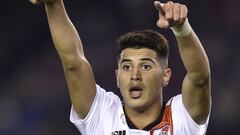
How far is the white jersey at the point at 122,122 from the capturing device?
159 inches

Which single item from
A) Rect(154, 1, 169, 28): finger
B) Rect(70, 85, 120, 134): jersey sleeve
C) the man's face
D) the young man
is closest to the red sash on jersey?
the young man

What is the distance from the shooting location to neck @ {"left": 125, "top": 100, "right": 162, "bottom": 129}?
422 cm

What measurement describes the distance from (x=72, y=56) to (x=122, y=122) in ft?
1.92

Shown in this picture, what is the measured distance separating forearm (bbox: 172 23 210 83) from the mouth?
1.30ft

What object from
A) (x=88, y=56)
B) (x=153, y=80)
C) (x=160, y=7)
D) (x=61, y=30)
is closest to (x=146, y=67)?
(x=153, y=80)

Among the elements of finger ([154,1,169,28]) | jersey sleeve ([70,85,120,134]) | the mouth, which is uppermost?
finger ([154,1,169,28])

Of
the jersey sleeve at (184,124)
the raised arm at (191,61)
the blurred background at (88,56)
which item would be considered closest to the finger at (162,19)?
the raised arm at (191,61)

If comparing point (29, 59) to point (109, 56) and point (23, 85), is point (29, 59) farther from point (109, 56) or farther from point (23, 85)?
point (109, 56)

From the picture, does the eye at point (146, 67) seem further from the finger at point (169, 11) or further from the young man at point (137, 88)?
the finger at point (169, 11)

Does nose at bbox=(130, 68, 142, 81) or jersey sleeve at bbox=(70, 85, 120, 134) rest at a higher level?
nose at bbox=(130, 68, 142, 81)

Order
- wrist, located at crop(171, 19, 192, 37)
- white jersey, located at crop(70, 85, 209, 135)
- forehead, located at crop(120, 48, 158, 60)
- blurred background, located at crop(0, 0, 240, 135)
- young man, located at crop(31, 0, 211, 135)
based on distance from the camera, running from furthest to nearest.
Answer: blurred background, located at crop(0, 0, 240, 135) → forehead, located at crop(120, 48, 158, 60) → white jersey, located at crop(70, 85, 209, 135) → young man, located at crop(31, 0, 211, 135) → wrist, located at crop(171, 19, 192, 37)

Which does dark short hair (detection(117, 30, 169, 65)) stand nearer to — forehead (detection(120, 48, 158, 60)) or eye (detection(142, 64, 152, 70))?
forehead (detection(120, 48, 158, 60))

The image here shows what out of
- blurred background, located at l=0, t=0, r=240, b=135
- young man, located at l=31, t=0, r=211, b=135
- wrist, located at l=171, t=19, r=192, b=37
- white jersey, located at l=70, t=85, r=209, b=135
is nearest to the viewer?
wrist, located at l=171, t=19, r=192, b=37

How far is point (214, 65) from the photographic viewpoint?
7.56m
